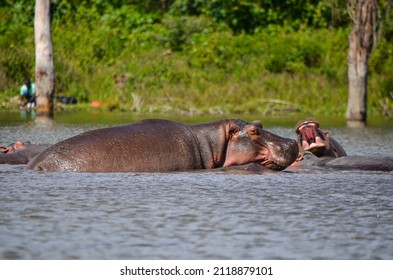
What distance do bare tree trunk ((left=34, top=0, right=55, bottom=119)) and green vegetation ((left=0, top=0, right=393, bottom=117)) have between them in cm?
195

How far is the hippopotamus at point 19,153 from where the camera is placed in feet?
38.6

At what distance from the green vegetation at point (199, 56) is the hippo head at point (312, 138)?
1502 centimetres

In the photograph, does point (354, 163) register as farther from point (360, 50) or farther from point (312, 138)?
point (360, 50)

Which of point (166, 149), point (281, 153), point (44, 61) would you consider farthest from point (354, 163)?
point (44, 61)

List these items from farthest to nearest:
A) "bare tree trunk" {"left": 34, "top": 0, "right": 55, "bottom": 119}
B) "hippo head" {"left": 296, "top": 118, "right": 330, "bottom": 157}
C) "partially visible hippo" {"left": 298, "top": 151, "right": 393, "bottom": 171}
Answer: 1. "bare tree trunk" {"left": 34, "top": 0, "right": 55, "bottom": 119}
2. "hippo head" {"left": 296, "top": 118, "right": 330, "bottom": 157}
3. "partially visible hippo" {"left": 298, "top": 151, "right": 393, "bottom": 171}

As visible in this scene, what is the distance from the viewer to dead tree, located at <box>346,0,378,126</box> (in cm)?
2511

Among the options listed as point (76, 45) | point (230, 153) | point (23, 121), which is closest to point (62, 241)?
point (230, 153)

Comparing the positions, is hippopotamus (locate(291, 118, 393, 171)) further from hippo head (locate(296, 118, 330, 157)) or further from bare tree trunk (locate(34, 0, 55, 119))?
bare tree trunk (locate(34, 0, 55, 119))

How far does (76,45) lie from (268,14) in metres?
6.27

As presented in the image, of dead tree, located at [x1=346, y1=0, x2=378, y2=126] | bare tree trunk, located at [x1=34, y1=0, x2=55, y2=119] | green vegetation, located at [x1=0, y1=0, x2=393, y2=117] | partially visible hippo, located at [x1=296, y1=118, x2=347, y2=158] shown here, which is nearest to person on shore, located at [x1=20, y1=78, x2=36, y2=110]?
green vegetation, located at [x1=0, y1=0, x2=393, y2=117]

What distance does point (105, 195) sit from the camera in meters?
8.79

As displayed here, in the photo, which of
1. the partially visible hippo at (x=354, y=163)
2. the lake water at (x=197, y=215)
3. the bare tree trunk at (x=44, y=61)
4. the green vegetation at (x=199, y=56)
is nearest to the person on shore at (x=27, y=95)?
the green vegetation at (x=199, y=56)

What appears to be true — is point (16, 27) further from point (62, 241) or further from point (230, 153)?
point (62, 241)

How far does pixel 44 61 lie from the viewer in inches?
1146
